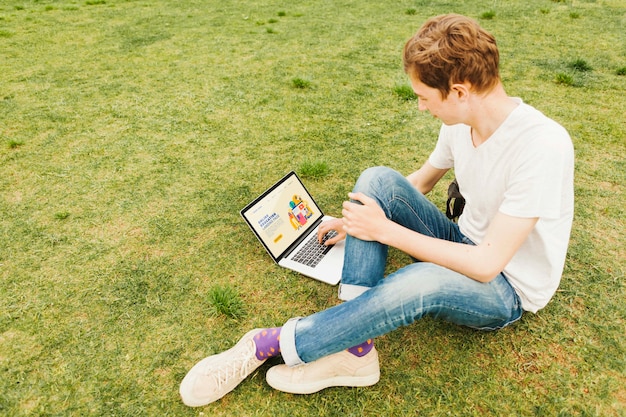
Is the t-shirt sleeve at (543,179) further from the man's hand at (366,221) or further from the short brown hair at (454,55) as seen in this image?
the man's hand at (366,221)

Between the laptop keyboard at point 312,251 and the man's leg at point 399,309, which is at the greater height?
the man's leg at point 399,309

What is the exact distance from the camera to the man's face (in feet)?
5.88

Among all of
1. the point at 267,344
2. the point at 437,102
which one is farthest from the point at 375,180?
the point at 267,344

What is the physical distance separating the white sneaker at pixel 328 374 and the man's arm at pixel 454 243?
50 centimetres

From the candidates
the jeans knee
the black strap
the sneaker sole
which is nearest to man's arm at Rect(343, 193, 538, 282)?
the jeans knee

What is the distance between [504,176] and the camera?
1.80m

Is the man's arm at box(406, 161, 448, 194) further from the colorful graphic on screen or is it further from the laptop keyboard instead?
the colorful graphic on screen

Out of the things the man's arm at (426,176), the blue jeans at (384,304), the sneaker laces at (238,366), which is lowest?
the sneaker laces at (238,366)

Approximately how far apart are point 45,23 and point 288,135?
6197mm

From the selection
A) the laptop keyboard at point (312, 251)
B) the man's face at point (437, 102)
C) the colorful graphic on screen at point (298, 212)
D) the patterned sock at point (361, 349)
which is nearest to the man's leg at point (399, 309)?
the patterned sock at point (361, 349)

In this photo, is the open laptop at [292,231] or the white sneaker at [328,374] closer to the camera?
the white sneaker at [328,374]

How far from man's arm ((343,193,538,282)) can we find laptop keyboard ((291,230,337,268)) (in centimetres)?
64

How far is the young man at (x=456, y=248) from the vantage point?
163 cm

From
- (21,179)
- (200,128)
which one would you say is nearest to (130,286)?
(21,179)
